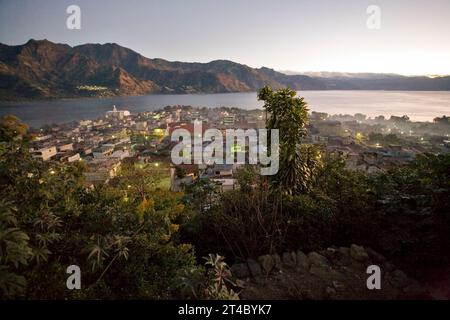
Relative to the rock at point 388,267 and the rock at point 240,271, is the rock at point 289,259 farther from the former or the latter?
the rock at point 388,267

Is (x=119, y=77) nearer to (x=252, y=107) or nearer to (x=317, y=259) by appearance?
(x=252, y=107)

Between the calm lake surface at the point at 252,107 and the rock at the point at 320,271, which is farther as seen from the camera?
the calm lake surface at the point at 252,107

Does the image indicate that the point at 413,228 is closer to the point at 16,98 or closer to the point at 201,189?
the point at 201,189

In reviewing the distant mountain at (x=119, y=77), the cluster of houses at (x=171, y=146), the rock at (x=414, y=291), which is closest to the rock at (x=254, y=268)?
the rock at (x=414, y=291)

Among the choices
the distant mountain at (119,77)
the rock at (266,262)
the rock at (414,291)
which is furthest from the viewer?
the distant mountain at (119,77)

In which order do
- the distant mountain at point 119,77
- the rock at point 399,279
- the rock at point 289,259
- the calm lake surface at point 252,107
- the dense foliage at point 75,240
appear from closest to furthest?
the dense foliage at point 75,240 → the rock at point 399,279 → the rock at point 289,259 → the calm lake surface at point 252,107 → the distant mountain at point 119,77
